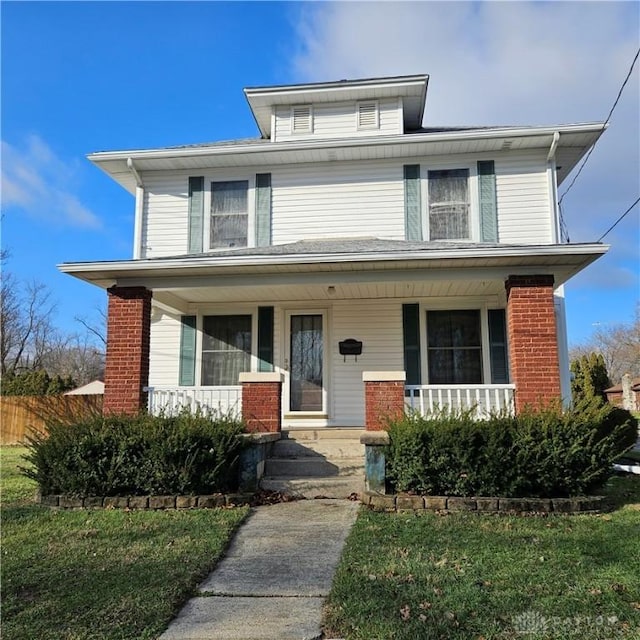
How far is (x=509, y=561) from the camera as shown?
4.25 meters

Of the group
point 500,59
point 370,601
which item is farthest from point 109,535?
point 500,59

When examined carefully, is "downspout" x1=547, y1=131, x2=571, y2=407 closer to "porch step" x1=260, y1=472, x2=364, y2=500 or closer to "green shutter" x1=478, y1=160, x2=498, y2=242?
"green shutter" x1=478, y1=160, x2=498, y2=242

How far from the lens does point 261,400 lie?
7703 millimetres

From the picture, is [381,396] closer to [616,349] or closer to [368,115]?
[368,115]

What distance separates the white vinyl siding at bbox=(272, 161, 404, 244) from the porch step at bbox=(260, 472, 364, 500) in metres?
5.00

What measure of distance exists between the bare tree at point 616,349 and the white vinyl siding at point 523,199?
43.8m

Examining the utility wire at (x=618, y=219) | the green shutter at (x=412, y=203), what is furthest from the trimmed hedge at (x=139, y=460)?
the utility wire at (x=618, y=219)

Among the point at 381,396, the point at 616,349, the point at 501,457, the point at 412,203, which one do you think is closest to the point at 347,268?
the point at 381,396

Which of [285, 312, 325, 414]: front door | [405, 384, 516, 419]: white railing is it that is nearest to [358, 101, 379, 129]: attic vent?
[285, 312, 325, 414]: front door

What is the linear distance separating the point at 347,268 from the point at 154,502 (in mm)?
4108

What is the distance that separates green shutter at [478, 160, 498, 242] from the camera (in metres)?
9.92

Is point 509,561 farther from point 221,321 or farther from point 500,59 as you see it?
point 500,59

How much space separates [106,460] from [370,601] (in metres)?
4.01

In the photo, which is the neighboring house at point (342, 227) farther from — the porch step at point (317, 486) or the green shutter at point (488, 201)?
the porch step at point (317, 486)
